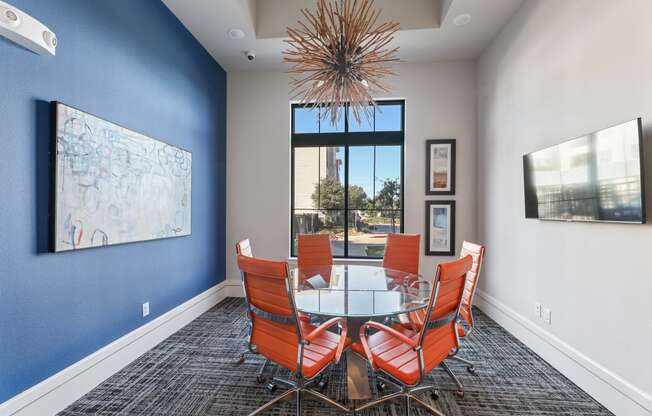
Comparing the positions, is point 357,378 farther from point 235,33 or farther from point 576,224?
point 235,33

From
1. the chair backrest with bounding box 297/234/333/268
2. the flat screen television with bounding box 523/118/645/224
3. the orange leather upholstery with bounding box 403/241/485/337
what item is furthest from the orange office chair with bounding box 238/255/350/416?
the flat screen television with bounding box 523/118/645/224

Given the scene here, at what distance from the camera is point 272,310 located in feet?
5.41

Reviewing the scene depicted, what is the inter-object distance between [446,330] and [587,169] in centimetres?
158

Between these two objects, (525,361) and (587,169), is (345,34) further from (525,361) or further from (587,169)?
(525,361)

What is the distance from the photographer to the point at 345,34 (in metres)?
2.16

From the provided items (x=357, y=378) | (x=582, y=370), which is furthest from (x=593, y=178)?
(x=357, y=378)

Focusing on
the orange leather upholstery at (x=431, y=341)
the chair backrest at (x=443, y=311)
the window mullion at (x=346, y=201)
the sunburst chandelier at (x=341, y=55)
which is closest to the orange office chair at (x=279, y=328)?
the orange leather upholstery at (x=431, y=341)

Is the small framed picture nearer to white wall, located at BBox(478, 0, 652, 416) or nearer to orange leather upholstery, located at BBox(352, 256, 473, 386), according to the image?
white wall, located at BBox(478, 0, 652, 416)

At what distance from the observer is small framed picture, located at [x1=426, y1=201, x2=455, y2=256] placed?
13.3ft

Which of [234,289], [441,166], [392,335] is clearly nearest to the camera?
[392,335]

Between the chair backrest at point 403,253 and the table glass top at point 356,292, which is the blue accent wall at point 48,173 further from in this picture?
the chair backrest at point 403,253

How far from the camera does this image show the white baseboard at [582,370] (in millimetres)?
1791

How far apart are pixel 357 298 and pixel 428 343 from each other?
64 cm

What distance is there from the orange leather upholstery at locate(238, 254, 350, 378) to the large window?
260 cm
